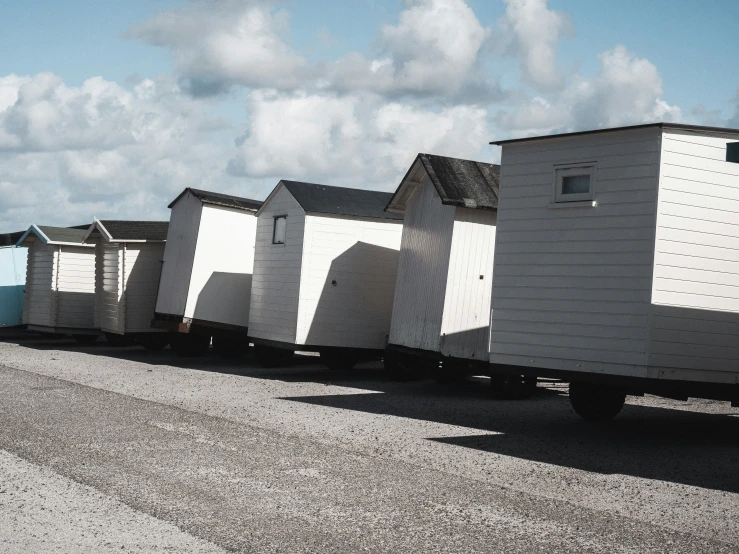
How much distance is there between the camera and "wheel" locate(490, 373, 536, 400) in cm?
1494

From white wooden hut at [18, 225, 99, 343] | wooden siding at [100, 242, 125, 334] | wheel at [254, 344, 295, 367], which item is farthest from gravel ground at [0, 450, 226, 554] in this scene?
white wooden hut at [18, 225, 99, 343]

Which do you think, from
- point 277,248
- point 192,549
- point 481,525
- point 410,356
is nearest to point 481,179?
point 410,356

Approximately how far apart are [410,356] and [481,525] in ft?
37.9

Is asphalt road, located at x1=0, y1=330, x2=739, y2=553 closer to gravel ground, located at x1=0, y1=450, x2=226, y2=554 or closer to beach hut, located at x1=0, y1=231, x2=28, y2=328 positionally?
gravel ground, located at x1=0, y1=450, x2=226, y2=554

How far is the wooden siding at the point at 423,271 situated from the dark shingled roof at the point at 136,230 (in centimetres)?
869

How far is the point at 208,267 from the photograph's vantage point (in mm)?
20938

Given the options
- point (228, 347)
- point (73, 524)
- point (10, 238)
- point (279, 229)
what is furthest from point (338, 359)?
point (10, 238)

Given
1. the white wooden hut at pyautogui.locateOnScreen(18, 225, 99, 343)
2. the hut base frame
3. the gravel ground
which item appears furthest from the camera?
the white wooden hut at pyautogui.locateOnScreen(18, 225, 99, 343)

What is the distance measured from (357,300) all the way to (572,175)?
308 inches

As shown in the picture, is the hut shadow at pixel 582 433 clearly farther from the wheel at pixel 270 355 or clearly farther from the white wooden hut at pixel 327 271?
the wheel at pixel 270 355

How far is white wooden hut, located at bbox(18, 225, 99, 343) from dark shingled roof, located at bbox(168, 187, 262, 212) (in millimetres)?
5460

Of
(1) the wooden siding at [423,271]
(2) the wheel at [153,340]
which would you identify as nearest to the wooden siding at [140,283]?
(2) the wheel at [153,340]

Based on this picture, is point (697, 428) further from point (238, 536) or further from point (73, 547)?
point (73, 547)

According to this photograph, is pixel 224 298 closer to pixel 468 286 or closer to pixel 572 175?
pixel 468 286
